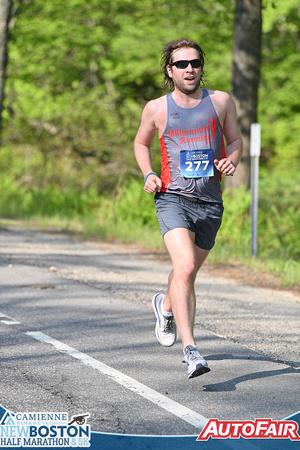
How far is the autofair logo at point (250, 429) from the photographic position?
4.12 metres

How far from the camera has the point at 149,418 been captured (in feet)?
14.1

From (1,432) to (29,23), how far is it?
20279mm

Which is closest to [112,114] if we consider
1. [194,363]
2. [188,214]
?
[188,214]

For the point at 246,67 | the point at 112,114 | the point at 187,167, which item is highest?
the point at 246,67

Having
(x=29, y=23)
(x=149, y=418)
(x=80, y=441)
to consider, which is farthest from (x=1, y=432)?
(x=29, y=23)

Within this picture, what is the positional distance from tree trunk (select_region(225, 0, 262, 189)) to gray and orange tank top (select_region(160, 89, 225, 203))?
9.69m

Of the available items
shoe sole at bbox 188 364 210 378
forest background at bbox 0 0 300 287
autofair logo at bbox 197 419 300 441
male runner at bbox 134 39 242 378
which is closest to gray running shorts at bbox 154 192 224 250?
male runner at bbox 134 39 242 378

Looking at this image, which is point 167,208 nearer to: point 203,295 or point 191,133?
point 191,133

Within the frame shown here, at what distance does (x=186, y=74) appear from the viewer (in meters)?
5.26

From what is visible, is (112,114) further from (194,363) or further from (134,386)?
(194,363)

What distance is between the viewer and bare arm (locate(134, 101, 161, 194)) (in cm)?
521

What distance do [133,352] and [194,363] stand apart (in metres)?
1.17

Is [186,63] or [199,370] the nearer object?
[199,370]

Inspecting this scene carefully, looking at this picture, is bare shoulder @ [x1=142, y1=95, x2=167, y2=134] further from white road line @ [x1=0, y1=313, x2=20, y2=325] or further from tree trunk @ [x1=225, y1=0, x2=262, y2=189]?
tree trunk @ [x1=225, y1=0, x2=262, y2=189]
